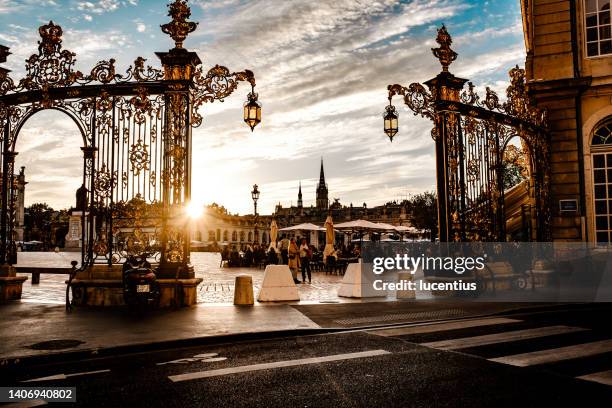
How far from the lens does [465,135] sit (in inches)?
541

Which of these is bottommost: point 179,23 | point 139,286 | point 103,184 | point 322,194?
point 139,286

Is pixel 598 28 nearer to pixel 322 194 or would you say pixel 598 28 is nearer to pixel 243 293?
pixel 243 293

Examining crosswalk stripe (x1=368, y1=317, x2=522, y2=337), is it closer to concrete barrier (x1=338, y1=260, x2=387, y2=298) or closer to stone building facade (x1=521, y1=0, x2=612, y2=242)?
concrete barrier (x1=338, y1=260, x2=387, y2=298)

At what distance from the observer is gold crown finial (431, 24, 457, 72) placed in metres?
13.6

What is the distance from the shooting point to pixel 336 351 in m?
7.03

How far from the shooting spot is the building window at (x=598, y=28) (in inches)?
628

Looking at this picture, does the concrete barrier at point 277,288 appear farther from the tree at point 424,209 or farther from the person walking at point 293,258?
the tree at point 424,209

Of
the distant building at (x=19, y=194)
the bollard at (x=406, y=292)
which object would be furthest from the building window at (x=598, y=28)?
the distant building at (x=19, y=194)

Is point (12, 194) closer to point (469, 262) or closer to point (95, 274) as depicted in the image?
point (95, 274)

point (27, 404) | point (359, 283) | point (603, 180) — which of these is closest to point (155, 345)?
point (27, 404)

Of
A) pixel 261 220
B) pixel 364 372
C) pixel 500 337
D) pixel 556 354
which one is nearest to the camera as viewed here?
pixel 364 372

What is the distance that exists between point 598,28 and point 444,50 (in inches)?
243

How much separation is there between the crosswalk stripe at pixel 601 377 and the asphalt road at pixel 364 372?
0.04m

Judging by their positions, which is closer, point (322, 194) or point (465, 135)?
point (465, 135)
